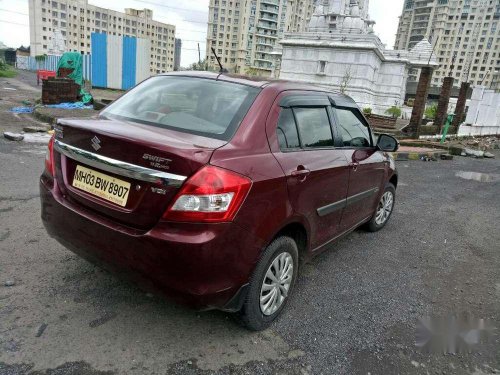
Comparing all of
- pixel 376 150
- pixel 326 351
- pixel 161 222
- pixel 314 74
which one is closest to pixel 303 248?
pixel 326 351

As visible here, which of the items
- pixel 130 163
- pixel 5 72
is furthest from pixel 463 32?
pixel 130 163

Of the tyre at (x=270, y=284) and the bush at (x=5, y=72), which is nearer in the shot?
the tyre at (x=270, y=284)

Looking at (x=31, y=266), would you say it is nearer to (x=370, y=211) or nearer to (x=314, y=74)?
(x=370, y=211)

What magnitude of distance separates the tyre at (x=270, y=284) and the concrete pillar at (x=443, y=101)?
18.2m

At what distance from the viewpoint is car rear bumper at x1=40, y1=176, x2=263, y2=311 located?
6.91ft

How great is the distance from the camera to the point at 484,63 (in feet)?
387

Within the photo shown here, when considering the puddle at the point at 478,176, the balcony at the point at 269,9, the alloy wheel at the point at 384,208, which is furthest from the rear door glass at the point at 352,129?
the balcony at the point at 269,9

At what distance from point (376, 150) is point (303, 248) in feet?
5.80

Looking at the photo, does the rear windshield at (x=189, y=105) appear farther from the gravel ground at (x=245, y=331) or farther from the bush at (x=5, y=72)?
the bush at (x=5, y=72)

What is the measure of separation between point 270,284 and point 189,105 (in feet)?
4.62

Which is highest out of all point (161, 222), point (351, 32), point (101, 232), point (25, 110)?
point (351, 32)

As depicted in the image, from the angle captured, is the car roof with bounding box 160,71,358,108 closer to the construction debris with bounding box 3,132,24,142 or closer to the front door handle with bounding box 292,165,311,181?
the front door handle with bounding box 292,165,311,181

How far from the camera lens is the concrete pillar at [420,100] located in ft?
51.0

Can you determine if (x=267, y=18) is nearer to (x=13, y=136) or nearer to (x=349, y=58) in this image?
(x=349, y=58)
